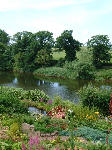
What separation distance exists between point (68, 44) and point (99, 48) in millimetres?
9539

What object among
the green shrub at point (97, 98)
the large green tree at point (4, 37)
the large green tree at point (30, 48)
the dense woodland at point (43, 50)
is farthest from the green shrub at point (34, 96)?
the large green tree at point (4, 37)

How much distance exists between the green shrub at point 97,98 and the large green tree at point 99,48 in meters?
41.2

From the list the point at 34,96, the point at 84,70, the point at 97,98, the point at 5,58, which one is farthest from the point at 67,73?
the point at 97,98

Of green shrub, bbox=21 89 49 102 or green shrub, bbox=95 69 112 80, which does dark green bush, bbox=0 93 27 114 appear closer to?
green shrub, bbox=21 89 49 102

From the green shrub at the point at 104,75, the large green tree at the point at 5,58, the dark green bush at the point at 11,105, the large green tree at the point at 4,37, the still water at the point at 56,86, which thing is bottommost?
the still water at the point at 56,86

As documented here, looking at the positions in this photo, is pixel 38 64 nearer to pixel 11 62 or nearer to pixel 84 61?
pixel 11 62

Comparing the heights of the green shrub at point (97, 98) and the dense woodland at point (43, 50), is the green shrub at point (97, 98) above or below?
below

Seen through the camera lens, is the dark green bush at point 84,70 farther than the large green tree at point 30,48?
No

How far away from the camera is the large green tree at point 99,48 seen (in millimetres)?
59406

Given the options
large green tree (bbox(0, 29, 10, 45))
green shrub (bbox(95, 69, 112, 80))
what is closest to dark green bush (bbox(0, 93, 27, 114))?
green shrub (bbox(95, 69, 112, 80))

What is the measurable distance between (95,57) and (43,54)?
40.6 feet

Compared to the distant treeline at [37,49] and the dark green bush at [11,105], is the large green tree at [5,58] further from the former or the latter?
the dark green bush at [11,105]

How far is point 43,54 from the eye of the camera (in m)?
64.5

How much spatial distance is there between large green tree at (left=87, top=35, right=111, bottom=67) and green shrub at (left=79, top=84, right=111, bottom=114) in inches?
1621
